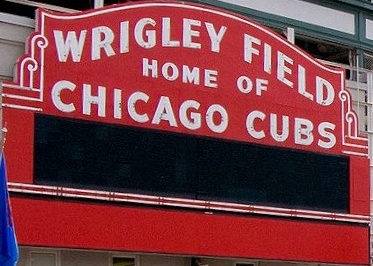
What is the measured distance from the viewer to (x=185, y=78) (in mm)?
19766

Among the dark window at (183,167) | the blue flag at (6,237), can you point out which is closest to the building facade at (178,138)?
the dark window at (183,167)

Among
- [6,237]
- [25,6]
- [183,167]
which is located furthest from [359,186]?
[6,237]

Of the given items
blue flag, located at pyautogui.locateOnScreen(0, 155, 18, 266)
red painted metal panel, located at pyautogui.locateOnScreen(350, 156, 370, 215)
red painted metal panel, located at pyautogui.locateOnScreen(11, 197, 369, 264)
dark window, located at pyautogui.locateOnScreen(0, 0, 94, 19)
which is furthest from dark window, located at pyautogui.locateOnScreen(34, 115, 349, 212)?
blue flag, located at pyautogui.locateOnScreen(0, 155, 18, 266)

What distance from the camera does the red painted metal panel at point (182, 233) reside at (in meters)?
17.5

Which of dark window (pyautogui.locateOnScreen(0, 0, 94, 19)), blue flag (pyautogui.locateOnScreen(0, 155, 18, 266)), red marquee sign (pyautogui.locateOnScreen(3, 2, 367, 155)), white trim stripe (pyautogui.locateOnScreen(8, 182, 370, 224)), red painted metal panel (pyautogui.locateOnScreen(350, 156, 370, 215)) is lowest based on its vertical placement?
blue flag (pyautogui.locateOnScreen(0, 155, 18, 266))

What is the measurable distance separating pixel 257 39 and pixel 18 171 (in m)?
6.38

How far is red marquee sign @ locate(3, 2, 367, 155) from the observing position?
18.1 meters

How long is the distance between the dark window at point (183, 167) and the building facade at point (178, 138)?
0.03 m

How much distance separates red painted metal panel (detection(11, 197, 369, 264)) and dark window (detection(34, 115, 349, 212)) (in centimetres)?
42

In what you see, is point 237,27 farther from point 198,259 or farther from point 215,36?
point 198,259

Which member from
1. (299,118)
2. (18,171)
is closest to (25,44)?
(18,171)

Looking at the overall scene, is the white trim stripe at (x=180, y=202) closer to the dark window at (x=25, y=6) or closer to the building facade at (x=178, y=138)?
the building facade at (x=178, y=138)

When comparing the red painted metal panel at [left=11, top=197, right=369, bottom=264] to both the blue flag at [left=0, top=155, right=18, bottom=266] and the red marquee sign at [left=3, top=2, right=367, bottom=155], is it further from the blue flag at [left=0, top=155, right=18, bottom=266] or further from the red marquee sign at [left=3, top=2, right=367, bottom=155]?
the blue flag at [left=0, top=155, right=18, bottom=266]

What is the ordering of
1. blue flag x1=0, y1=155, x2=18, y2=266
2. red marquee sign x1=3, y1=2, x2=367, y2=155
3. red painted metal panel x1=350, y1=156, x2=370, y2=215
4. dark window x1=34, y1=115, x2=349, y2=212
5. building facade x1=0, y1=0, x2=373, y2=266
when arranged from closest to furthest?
blue flag x1=0, y1=155, x2=18, y2=266, building facade x1=0, y1=0, x2=373, y2=266, dark window x1=34, y1=115, x2=349, y2=212, red marquee sign x1=3, y1=2, x2=367, y2=155, red painted metal panel x1=350, y1=156, x2=370, y2=215
